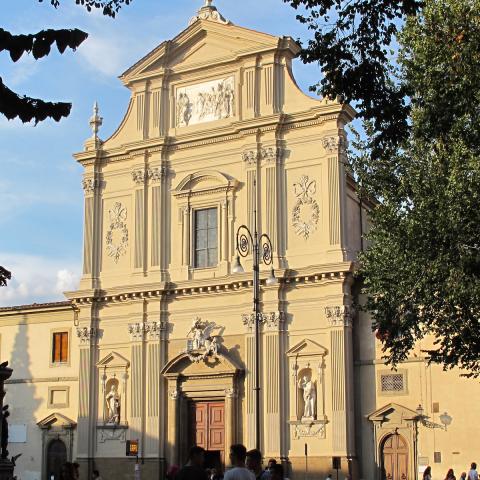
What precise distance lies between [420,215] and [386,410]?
11.9m

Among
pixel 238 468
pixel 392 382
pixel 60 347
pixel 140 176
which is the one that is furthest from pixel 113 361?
pixel 238 468

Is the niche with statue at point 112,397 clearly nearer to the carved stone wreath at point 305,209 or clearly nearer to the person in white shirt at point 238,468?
the carved stone wreath at point 305,209

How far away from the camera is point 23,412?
4234 cm

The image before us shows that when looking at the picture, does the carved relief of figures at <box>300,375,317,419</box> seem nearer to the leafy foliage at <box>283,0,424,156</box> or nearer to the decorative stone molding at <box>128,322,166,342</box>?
the decorative stone molding at <box>128,322,166,342</box>

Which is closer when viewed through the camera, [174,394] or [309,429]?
[309,429]

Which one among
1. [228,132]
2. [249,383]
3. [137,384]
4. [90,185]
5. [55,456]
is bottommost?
[55,456]

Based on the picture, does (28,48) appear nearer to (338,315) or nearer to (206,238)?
(338,315)

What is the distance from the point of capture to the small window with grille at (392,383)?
3447 centimetres

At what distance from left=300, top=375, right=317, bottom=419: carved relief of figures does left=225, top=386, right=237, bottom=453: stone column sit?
269 centimetres

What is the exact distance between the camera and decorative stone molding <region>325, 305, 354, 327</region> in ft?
115

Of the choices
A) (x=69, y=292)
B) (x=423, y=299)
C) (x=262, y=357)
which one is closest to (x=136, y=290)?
(x=69, y=292)

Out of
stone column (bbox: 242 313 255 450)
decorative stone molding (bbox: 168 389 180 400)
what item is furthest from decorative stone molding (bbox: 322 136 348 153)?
decorative stone molding (bbox: 168 389 180 400)

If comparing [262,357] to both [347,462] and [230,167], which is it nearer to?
[347,462]

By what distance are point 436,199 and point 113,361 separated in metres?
19.4
